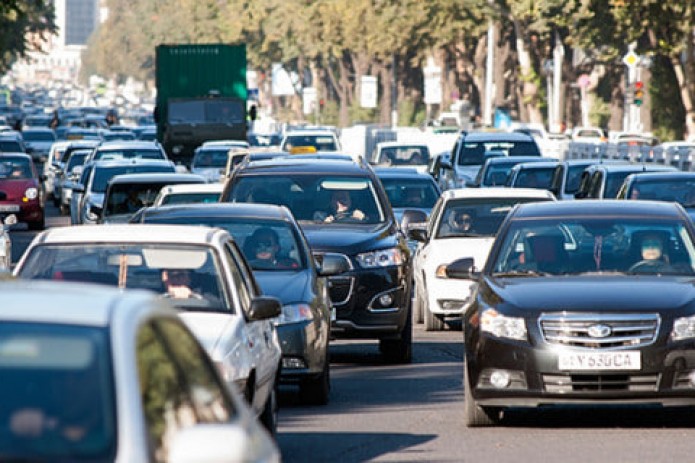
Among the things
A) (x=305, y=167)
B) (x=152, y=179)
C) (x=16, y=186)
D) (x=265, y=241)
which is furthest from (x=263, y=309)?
(x=16, y=186)

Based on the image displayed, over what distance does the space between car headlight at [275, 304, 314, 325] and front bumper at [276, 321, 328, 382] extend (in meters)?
0.03

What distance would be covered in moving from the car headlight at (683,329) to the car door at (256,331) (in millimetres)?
2442

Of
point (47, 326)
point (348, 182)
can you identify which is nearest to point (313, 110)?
point (348, 182)

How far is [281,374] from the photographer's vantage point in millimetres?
13336

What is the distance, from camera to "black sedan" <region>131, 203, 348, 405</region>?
13430 mm

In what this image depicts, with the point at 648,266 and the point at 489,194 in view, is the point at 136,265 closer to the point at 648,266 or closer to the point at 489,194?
the point at 648,266

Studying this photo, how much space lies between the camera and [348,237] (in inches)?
677

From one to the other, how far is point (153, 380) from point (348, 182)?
12513 mm

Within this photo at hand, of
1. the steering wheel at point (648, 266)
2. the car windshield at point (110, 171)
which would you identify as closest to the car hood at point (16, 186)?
the car windshield at point (110, 171)

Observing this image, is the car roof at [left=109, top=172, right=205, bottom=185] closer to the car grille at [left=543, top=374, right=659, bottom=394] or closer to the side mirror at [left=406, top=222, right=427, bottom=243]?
the side mirror at [left=406, top=222, right=427, bottom=243]

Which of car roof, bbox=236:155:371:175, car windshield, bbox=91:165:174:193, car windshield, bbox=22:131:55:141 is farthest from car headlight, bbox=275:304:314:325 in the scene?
A: car windshield, bbox=22:131:55:141

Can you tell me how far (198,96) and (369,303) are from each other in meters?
39.1

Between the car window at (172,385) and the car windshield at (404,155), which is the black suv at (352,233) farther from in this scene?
the car windshield at (404,155)

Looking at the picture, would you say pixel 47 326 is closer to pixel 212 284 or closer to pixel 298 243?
pixel 212 284
